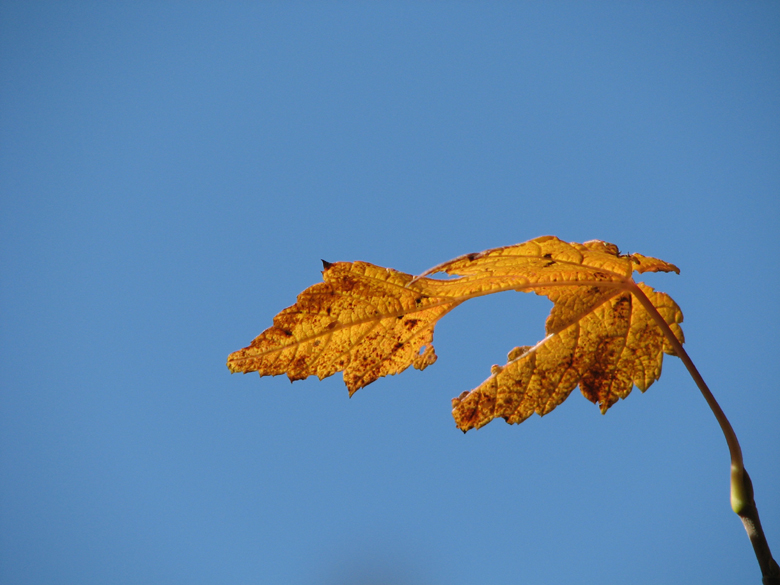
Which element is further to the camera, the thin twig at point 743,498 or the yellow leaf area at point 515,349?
the yellow leaf area at point 515,349

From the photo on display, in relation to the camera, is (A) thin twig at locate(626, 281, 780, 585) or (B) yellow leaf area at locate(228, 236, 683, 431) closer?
(A) thin twig at locate(626, 281, 780, 585)

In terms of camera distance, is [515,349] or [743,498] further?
[515,349]

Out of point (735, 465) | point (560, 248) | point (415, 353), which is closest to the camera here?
point (735, 465)

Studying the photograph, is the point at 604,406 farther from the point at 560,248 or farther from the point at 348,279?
the point at 348,279

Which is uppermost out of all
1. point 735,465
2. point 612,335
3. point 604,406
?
point 612,335

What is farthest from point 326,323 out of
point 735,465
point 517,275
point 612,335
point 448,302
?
point 735,465

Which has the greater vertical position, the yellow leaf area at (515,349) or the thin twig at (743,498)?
the yellow leaf area at (515,349)

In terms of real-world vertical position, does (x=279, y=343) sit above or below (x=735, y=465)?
above

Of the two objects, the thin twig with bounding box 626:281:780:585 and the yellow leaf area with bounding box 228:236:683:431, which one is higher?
the yellow leaf area with bounding box 228:236:683:431
